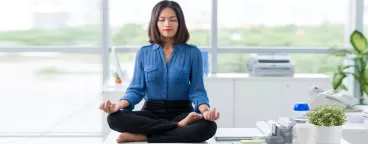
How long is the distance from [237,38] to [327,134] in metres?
2.91

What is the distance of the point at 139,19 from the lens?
233 inches

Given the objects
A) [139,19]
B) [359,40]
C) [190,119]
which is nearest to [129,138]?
[190,119]

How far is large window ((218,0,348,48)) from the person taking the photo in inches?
233

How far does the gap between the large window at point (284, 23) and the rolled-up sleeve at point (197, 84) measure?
6.77ft

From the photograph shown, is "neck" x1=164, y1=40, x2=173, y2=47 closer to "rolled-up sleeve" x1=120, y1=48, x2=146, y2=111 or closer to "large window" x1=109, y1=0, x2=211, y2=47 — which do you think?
"rolled-up sleeve" x1=120, y1=48, x2=146, y2=111

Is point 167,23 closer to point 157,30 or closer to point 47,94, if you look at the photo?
point 157,30

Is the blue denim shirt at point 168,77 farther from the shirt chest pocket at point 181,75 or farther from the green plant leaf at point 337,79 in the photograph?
the green plant leaf at point 337,79

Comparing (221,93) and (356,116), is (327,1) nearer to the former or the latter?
(221,93)

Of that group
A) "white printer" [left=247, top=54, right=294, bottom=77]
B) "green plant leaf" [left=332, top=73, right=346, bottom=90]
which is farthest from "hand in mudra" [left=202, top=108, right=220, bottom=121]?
"green plant leaf" [left=332, top=73, right=346, bottom=90]

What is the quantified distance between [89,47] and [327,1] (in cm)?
223

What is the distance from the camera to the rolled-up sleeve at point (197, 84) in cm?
368

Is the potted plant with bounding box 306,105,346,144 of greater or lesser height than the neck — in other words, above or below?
below

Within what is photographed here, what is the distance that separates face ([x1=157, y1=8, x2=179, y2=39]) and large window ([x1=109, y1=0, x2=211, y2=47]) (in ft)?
6.75

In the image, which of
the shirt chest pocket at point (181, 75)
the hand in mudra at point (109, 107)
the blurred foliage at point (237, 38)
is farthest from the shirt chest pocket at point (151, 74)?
the blurred foliage at point (237, 38)
